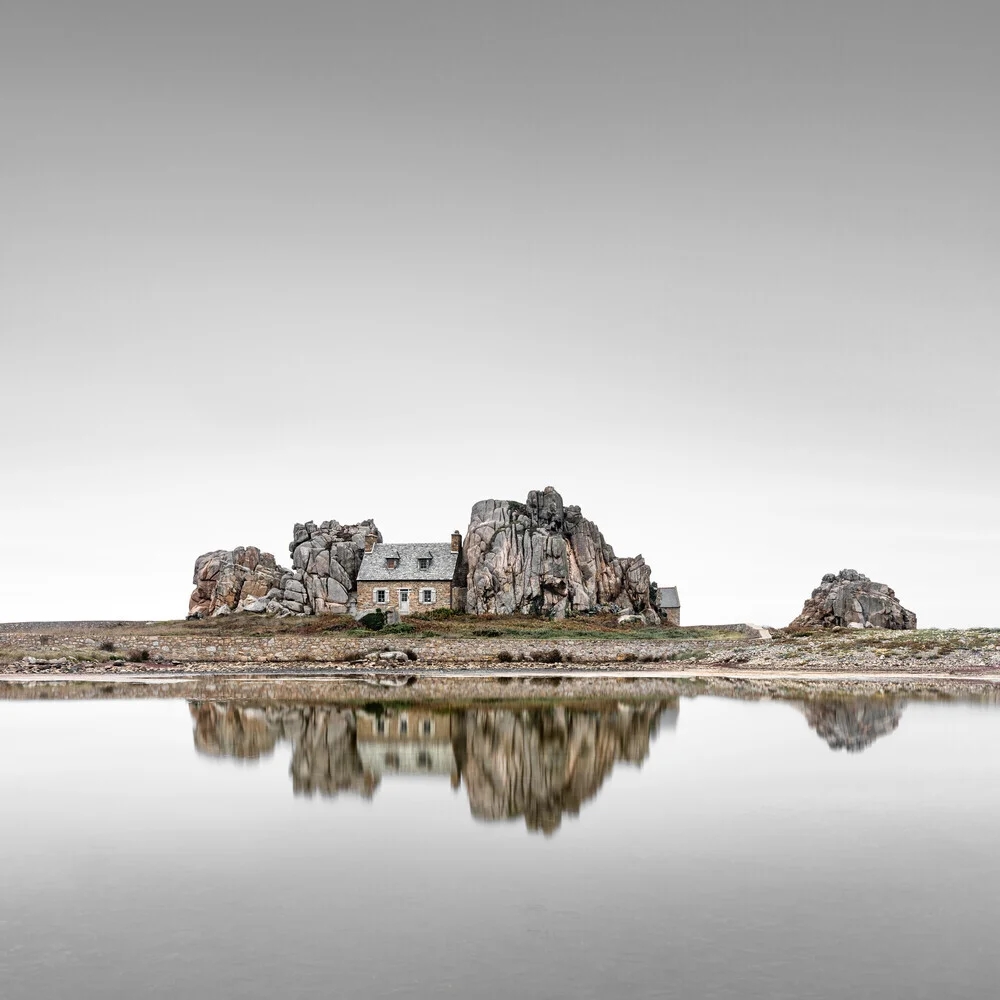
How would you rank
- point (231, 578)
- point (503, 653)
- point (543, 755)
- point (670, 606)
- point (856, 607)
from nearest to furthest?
1. point (543, 755)
2. point (503, 653)
3. point (856, 607)
4. point (231, 578)
5. point (670, 606)

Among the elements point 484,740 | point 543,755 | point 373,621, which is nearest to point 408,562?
point 373,621

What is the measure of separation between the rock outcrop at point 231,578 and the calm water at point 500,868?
59.6m

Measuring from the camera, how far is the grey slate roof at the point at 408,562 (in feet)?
244

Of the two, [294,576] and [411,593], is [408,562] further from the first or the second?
[294,576]

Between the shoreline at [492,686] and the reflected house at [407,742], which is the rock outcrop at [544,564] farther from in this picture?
the reflected house at [407,742]

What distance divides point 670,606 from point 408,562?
1045 inches

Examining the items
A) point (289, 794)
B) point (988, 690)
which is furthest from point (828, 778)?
point (988, 690)

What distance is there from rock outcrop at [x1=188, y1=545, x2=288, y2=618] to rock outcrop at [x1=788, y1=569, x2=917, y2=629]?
43.1 m

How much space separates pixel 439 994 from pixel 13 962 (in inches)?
134

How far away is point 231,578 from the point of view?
259 feet

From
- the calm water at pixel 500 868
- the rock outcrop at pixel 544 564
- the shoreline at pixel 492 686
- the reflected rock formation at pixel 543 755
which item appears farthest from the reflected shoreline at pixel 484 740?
the rock outcrop at pixel 544 564

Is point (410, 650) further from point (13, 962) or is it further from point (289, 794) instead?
point (13, 962)

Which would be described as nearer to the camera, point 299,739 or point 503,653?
point 299,739

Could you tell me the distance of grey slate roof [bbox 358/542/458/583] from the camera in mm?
74375
